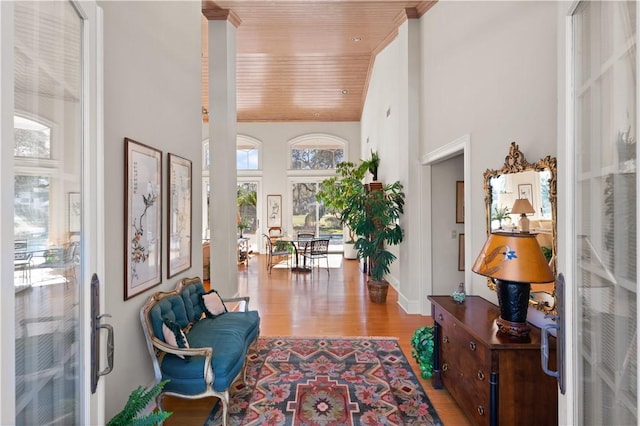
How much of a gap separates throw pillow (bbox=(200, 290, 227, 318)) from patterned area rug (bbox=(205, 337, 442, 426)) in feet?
2.13

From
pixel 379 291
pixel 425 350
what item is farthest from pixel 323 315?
pixel 425 350

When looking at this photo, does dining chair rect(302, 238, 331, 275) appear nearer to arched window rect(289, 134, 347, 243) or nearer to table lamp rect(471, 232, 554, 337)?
arched window rect(289, 134, 347, 243)

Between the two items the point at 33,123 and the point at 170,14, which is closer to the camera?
the point at 33,123

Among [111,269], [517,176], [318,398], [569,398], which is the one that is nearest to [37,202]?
[111,269]

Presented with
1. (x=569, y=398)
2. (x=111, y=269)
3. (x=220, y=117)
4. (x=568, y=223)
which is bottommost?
(x=569, y=398)

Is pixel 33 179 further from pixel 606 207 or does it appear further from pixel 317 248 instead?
pixel 317 248

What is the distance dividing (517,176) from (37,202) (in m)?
2.88

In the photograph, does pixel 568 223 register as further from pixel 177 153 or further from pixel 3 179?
pixel 177 153

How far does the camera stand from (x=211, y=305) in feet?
10.7

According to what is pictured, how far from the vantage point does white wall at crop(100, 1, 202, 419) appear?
2068 millimetres

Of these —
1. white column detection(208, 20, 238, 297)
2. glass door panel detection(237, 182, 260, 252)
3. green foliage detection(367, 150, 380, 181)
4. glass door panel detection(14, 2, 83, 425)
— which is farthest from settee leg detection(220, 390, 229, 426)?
glass door panel detection(237, 182, 260, 252)

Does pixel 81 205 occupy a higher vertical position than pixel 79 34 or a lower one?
lower

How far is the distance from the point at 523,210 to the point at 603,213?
1.57 meters

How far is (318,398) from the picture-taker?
2738 mm
